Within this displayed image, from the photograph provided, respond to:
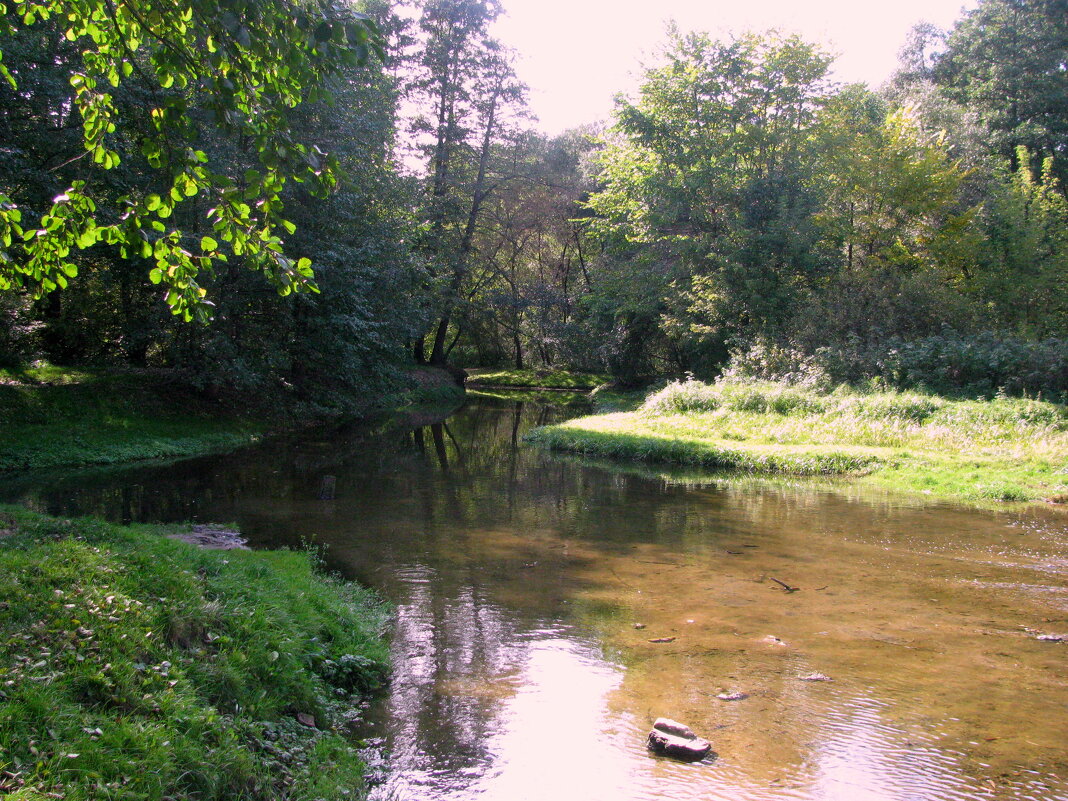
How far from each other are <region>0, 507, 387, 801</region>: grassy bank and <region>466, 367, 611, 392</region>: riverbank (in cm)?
4256

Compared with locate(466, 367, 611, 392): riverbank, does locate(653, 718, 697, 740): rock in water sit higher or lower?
lower

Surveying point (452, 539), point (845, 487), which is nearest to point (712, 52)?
point (845, 487)

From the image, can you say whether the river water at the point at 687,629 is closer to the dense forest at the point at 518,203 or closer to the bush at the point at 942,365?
the dense forest at the point at 518,203

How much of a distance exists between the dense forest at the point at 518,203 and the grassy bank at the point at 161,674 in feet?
7.04

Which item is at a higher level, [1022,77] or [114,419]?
[1022,77]

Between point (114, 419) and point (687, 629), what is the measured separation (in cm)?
1634

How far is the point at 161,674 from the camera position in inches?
180

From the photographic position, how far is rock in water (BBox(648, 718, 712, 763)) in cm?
506

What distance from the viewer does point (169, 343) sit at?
20.5 m

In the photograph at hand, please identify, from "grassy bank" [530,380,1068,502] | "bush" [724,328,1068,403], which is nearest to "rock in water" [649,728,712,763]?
"grassy bank" [530,380,1068,502]

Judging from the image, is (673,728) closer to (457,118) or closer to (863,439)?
(863,439)

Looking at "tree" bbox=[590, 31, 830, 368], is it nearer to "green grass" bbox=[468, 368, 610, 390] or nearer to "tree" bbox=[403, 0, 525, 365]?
"tree" bbox=[403, 0, 525, 365]

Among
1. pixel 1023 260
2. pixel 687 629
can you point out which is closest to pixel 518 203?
pixel 1023 260

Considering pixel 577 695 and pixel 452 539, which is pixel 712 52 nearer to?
pixel 452 539
